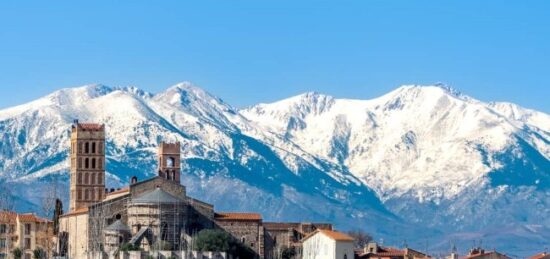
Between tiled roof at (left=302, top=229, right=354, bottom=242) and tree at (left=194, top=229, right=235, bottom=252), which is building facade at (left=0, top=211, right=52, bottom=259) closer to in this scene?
tree at (left=194, top=229, right=235, bottom=252)

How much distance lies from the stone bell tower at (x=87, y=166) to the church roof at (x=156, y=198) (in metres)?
15.4

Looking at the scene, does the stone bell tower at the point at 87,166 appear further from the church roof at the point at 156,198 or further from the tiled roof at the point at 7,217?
the church roof at the point at 156,198

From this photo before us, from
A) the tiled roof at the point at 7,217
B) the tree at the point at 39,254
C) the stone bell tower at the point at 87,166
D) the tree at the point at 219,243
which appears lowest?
the tree at the point at 39,254

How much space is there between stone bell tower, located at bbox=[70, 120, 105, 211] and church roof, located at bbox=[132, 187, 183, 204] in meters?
15.4

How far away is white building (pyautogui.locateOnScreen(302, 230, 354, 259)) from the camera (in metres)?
158

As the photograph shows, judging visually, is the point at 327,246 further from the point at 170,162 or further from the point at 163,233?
the point at 170,162

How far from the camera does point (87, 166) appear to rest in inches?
7151

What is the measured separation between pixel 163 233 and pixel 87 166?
23.2 m

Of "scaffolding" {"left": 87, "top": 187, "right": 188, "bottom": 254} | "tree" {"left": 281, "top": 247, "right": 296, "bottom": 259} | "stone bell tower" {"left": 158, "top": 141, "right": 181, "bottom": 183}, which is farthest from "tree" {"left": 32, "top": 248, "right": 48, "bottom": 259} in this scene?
"stone bell tower" {"left": 158, "top": 141, "right": 181, "bottom": 183}

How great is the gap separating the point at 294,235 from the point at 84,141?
27834 millimetres

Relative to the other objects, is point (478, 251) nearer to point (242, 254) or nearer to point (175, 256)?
point (242, 254)

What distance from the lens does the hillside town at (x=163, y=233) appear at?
6186 inches

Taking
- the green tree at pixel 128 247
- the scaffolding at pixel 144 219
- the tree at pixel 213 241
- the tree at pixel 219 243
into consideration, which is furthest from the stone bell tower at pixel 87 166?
the green tree at pixel 128 247

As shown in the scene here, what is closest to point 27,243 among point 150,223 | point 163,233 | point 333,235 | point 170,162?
point 150,223
